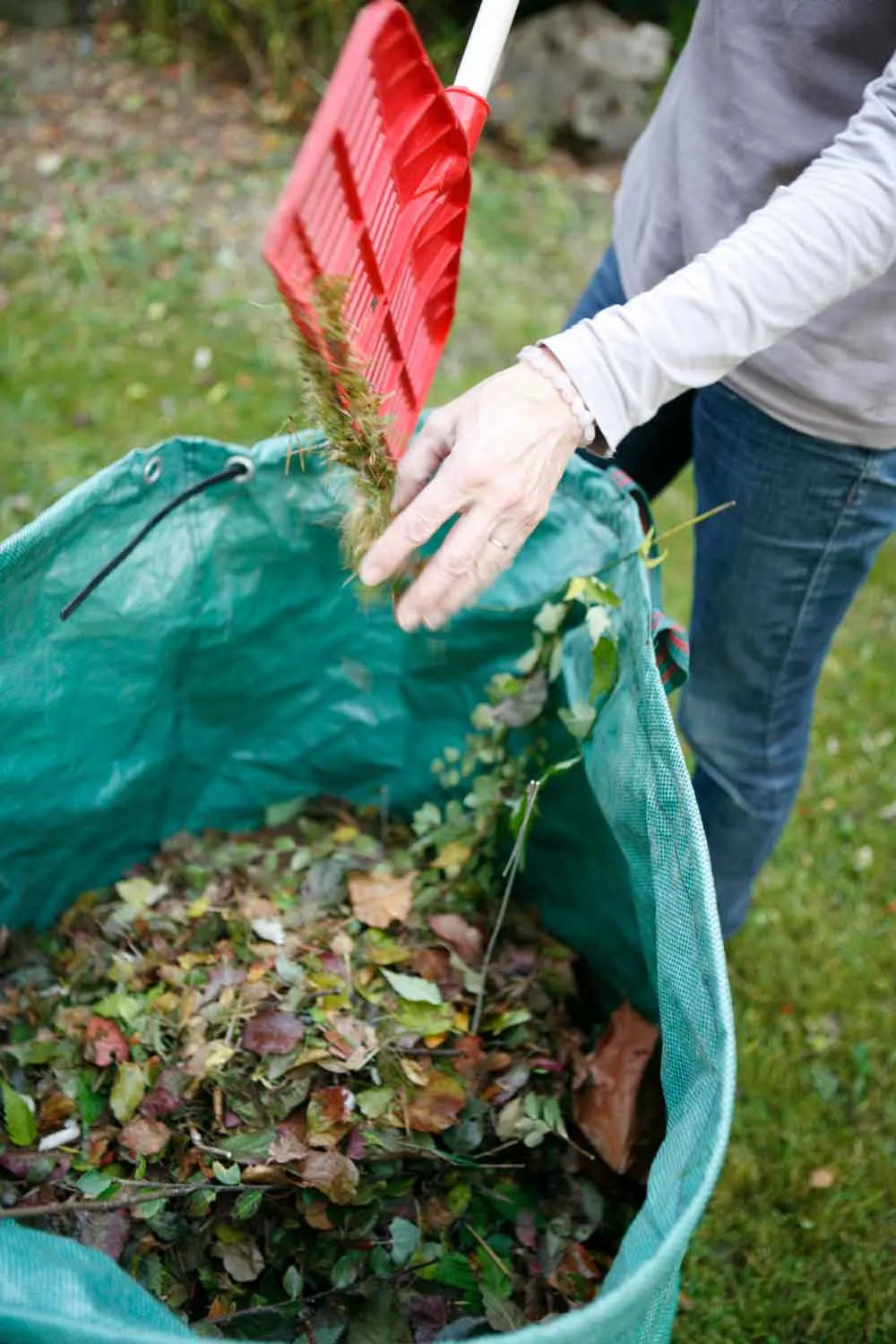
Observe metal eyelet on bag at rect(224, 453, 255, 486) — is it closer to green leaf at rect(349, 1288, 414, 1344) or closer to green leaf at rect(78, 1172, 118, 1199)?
green leaf at rect(78, 1172, 118, 1199)

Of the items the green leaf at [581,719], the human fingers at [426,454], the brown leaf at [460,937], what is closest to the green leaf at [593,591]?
the green leaf at [581,719]

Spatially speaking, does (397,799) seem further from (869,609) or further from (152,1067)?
(869,609)

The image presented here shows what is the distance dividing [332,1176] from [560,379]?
31.5 inches

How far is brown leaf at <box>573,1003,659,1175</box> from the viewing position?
1.22m

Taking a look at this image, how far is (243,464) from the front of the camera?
4.10 feet

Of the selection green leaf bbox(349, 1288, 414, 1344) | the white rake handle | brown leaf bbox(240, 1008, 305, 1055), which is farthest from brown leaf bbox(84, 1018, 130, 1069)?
the white rake handle

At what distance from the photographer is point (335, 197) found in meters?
0.79

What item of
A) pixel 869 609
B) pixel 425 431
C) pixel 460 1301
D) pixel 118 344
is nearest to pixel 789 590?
pixel 425 431

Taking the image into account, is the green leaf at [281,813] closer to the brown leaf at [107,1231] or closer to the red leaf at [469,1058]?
the red leaf at [469,1058]

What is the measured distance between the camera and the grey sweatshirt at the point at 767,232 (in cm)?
85

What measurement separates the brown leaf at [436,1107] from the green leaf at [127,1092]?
0.97 ft

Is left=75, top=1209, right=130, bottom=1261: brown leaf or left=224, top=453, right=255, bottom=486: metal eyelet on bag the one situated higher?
left=224, top=453, right=255, bottom=486: metal eyelet on bag

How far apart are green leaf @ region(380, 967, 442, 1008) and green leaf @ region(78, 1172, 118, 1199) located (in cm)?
36

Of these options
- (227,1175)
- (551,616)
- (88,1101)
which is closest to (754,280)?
(551,616)
